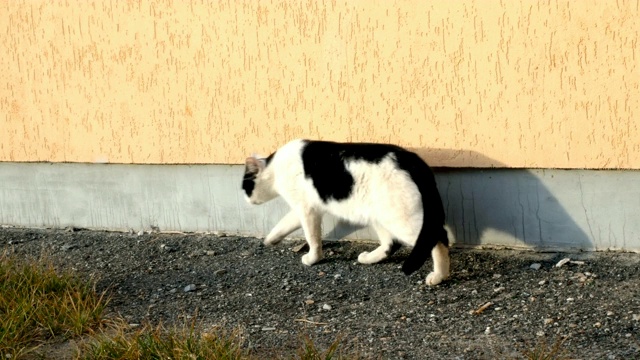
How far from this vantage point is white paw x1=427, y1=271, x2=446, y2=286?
225 inches

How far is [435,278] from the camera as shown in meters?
5.71

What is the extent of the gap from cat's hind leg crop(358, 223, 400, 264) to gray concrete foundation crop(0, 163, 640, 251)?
1.45 ft

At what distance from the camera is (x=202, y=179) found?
7.11 m

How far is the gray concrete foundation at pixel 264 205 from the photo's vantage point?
5980 millimetres

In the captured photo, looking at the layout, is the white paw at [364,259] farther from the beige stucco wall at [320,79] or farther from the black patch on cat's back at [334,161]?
the beige stucco wall at [320,79]

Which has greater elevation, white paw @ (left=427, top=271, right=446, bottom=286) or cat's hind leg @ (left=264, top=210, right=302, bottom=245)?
cat's hind leg @ (left=264, top=210, right=302, bottom=245)

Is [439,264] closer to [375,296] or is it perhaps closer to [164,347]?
[375,296]

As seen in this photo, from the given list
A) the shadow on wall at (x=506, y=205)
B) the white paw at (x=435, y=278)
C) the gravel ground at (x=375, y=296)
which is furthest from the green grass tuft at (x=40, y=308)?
the shadow on wall at (x=506, y=205)

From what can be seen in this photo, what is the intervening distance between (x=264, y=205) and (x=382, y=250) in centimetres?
115

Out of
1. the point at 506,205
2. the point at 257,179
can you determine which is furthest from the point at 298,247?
the point at 506,205

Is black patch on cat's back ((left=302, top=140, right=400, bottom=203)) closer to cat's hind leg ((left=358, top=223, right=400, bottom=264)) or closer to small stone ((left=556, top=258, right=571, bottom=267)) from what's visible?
cat's hind leg ((left=358, top=223, right=400, bottom=264))

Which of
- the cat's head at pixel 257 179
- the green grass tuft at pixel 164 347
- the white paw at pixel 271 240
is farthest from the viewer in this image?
the white paw at pixel 271 240

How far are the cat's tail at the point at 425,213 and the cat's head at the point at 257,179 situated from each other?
1083 millimetres

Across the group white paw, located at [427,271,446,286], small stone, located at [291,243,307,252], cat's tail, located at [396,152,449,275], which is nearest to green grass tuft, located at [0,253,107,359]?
small stone, located at [291,243,307,252]
